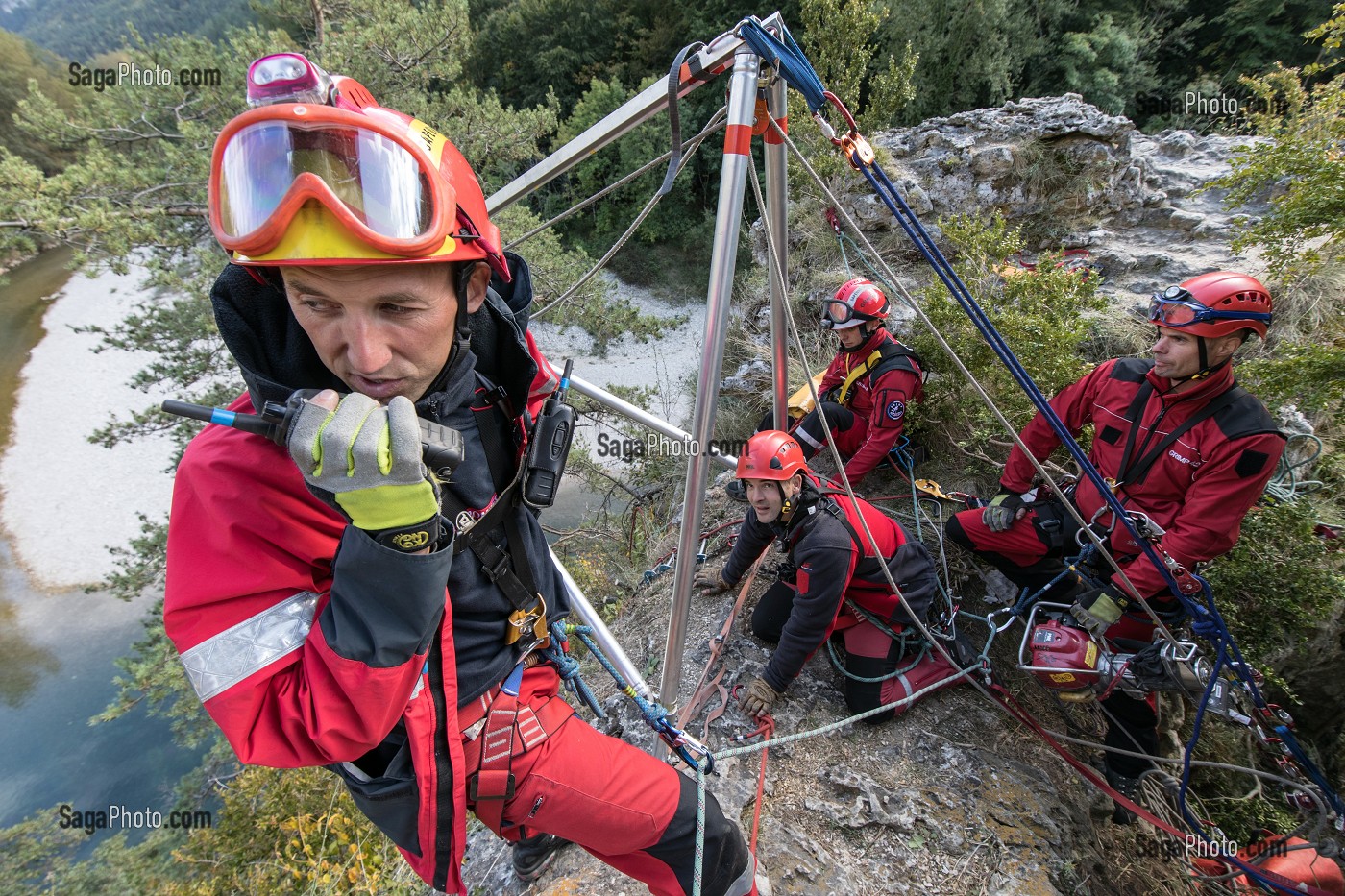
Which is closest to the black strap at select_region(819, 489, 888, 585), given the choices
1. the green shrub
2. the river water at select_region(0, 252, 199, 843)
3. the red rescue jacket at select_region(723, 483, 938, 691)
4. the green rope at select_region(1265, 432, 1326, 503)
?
the red rescue jacket at select_region(723, 483, 938, 691)

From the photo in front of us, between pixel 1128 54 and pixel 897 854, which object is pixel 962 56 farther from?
pixel 897 854

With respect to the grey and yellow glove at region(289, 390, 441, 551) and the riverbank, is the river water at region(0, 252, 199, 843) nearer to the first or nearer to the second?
the riverbank

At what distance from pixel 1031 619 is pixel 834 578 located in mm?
1147

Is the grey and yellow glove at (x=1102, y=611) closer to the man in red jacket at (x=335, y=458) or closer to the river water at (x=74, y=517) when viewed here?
the man in red jacket at (x=335, y=458)

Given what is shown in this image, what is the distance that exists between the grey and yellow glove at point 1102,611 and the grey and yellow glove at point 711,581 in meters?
2.07

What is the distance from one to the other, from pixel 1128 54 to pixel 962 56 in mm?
3895

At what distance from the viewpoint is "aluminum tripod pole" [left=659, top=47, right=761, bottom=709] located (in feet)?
6.44

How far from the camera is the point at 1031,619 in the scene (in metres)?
3.09

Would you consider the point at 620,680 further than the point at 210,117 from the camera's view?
No

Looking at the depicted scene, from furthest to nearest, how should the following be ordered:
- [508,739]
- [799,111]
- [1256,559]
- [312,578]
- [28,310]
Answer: [28,310] → [799,111] → [1256,559] → [508,739] → [312,578]

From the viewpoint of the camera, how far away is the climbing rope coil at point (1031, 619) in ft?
7.25

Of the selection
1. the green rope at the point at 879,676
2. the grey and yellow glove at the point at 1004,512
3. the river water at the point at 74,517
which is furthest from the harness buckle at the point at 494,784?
the river water at the point at 74,517

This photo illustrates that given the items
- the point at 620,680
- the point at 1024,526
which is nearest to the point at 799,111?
the point at 1024,526

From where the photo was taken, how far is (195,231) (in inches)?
311
